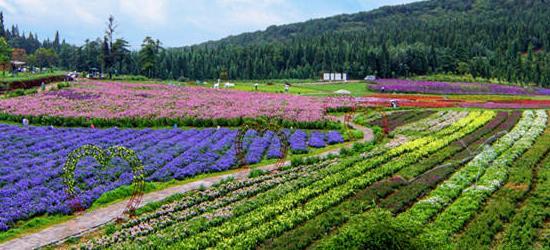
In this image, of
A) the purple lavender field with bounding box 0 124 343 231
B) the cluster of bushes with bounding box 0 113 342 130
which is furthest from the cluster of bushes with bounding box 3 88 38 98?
the purple lavender field with bounding box 0 124 343 231

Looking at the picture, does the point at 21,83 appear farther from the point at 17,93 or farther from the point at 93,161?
the point at 93,161

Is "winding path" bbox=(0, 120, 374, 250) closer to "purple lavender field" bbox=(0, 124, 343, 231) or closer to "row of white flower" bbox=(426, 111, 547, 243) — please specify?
"purple lavender field" bbox=(0, 124, 343, 231)

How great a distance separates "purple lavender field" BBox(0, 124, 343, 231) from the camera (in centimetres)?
1950

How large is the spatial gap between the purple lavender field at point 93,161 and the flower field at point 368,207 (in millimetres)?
3036

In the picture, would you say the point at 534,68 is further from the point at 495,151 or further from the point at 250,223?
the point at 250,223

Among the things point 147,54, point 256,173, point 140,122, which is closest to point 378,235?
point 256,173

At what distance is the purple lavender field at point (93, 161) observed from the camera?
19.5 metres

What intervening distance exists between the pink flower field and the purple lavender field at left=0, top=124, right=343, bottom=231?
475cm

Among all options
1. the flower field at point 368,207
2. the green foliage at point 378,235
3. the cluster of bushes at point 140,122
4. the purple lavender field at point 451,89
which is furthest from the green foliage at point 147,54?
the green foliage at point 378,235

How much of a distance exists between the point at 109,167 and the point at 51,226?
285 inches

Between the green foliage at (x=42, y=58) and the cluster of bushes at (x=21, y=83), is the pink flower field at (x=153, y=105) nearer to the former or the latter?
the cluster of bushes at (x=21, y=83)

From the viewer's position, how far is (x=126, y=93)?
53656 millimetres

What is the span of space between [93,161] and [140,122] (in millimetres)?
14295

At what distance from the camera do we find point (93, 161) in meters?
25.7
